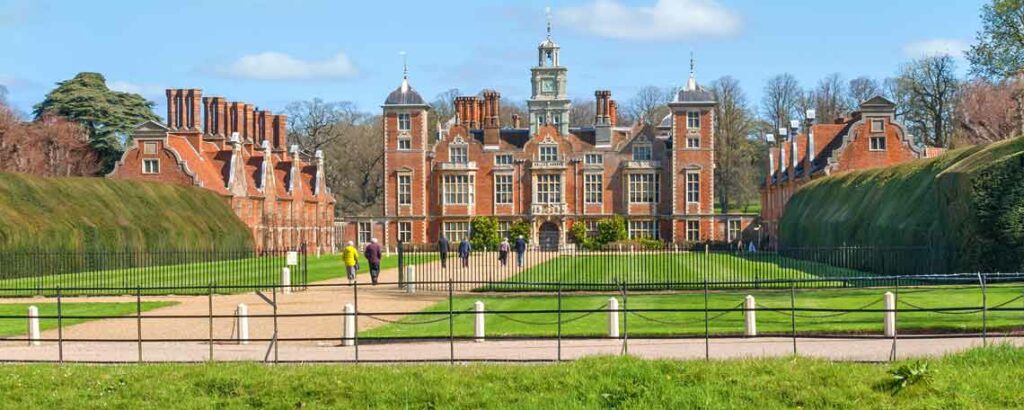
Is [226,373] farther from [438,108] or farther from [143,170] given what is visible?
[438,108]

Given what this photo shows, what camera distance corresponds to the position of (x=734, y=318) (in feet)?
76.9

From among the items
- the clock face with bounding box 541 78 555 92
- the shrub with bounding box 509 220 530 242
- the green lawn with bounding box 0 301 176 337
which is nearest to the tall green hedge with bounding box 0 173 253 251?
the green lawn with bounding box 0 301 176 337

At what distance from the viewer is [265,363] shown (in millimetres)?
17031

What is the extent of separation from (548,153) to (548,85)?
7.69 meters

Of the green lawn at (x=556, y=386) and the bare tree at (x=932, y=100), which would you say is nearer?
the green lawn at (x=556, y=386)

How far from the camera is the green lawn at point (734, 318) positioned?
69.3ft

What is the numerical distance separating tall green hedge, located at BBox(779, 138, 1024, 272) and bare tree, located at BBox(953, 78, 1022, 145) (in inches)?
998

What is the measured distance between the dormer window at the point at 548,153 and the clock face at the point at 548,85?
23.1ft

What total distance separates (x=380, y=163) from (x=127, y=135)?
23.8 metres

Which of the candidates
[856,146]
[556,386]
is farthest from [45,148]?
[556,386]

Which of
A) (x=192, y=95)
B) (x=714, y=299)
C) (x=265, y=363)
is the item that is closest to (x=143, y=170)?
(x=192, y=95)

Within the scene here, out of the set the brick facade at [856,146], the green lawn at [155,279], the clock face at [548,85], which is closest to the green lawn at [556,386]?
the green lawn at [155,279]

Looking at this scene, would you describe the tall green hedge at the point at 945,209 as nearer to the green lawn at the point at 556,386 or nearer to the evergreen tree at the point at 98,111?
the green lawn at the point at 556,386

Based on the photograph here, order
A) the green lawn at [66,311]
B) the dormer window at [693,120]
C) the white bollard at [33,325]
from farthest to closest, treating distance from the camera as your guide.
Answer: the dormer window at [693,120] → the green lawn at [66,311] → the white bollard at [33,325]
